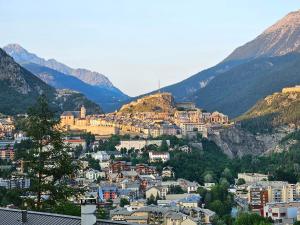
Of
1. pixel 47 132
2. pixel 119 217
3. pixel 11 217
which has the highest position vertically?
pixel 47 132

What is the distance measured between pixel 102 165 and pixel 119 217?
115 feet

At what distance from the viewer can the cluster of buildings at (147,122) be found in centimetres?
11138

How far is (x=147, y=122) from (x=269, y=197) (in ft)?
155

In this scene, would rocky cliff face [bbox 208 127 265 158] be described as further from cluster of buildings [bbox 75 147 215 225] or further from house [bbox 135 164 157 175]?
house [bbox 135 164 157 175]

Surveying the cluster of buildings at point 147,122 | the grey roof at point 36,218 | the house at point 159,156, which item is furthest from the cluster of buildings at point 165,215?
the cluster of buildings at point 147,122

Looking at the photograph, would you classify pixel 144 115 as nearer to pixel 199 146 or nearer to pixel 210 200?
pixel 199 146

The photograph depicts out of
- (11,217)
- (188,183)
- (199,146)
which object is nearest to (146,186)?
(188,183)

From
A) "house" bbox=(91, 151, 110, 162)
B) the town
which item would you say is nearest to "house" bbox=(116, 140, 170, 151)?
the town

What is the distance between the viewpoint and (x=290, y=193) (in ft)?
244

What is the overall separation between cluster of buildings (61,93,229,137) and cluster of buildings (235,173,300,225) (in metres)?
30.4

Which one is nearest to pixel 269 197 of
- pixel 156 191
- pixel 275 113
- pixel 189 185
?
pixel 189 185

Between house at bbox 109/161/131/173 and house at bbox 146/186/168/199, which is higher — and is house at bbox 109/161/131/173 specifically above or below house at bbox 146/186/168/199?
above

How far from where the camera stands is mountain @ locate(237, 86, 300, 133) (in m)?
142

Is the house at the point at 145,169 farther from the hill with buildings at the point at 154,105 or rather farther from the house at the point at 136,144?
the hill with buildings at the point at 154,105
